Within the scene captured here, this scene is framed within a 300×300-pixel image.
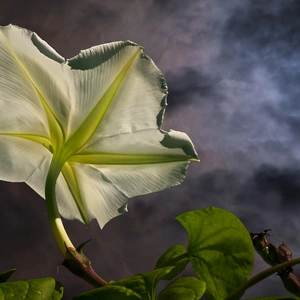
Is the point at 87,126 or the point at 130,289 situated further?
the point at 87,126

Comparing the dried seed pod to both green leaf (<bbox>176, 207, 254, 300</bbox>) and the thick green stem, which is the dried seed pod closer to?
green leaf (<bbox>176, 207, 254, 300</bbox>)

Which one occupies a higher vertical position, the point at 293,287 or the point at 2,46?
the point at 2,46

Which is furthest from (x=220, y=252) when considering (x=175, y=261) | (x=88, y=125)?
(x=88, y=125)

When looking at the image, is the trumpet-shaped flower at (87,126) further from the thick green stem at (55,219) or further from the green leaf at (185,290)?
the green leaf at (185,290)

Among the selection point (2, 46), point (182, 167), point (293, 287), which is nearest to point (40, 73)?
point (2, 46)

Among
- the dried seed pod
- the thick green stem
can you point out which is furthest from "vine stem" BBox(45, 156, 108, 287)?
the dried seed pod

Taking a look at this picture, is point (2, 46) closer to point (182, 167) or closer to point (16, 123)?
point (16, 123)

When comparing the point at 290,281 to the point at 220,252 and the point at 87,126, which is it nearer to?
the point at 220,252
